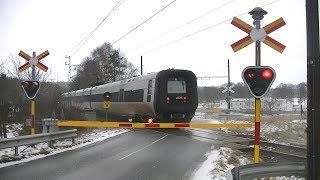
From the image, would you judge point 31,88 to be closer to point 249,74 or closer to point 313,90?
point 249,74

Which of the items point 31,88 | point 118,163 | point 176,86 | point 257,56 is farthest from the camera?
point 176,86

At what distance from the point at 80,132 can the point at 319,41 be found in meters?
17.7

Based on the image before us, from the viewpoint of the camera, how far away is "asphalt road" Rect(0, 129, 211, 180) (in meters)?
9.59

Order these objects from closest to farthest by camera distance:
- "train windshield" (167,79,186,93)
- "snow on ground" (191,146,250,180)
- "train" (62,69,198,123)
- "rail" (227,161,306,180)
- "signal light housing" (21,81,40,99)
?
"rail" (227,161,306,180), "snow on ground" (191,146,250,180), "signal light housing" (21,81,40,99), "train" (62,69,198,123), "train windshield" (167,79,186,93)

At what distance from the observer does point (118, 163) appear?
1149 cm

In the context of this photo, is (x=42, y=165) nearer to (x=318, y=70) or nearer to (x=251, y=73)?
(x=251, y=73)

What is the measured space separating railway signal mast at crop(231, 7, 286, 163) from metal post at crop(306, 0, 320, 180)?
153 cm

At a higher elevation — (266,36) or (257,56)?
(266,36)

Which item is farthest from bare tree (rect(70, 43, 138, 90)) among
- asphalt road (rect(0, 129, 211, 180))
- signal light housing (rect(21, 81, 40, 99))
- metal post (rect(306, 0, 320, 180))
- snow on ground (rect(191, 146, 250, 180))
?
metal post (rect(306, 0, 320, 180))

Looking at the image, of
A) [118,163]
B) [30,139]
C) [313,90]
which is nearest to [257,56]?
[313,90]

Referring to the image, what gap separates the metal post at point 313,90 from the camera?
573 centimetres

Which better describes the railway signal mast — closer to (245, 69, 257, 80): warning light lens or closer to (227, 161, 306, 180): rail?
(245, 69, 257, 80): warning light lens

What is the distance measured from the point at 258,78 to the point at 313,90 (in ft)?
5.58

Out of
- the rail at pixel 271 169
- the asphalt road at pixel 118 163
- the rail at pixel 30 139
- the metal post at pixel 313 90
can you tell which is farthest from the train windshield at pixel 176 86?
the metal post at pixel 313 90
